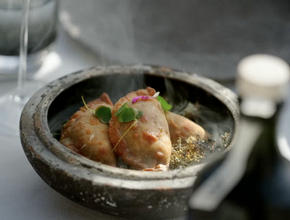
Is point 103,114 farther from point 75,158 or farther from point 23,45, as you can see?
point 23,45

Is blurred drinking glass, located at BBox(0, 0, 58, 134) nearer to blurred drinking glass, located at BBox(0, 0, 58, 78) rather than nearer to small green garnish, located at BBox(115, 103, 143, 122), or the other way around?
blurred drinking glass, located at BBox(0, 0, 58, 78)

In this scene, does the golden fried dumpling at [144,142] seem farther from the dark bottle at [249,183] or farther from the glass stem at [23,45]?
the glass stem at [23,45]

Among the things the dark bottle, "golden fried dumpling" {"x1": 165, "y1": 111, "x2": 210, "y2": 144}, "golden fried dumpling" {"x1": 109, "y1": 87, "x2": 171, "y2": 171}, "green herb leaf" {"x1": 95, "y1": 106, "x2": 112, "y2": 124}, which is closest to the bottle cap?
"golden fried dumpling" {"x1": 165, "y1": 111, "x2": 210, "y2": 144}

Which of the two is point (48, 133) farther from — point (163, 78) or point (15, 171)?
point (163, 78)

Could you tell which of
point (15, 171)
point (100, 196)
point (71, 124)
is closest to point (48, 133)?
point (71, 124)

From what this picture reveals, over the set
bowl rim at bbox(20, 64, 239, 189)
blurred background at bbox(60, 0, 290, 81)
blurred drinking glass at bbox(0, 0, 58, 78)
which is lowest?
blurred background at bbox(60, 0, 290, 81)

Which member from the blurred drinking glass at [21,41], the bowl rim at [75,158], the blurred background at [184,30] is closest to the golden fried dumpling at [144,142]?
the bowl rim at [75,158]

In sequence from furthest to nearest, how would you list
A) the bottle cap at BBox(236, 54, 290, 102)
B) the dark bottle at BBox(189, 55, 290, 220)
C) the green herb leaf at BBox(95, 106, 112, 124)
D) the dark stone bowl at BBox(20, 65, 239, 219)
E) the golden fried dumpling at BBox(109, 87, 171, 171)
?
the bottle cap at BBox(236, 54, 290, 102), the green herb leaf at BBox(95, 106, 112, 124), the golden fried dumpling at BBox(109, 87, 171, 171), the dark stone bowl at BBox(20, 65, 239, 219), the dark bottle at BBox(189, 55, 290, 220)
